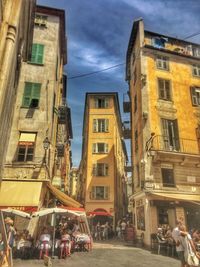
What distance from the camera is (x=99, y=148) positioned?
104ft

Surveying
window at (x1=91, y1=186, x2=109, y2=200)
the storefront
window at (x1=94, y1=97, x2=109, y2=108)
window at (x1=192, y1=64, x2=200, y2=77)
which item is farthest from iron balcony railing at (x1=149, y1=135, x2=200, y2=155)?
window at (x1=94, y1=97, x2=109, y2=108)

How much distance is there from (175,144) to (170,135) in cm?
79

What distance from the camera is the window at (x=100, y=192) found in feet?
95.0

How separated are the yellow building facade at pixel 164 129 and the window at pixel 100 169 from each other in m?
9.27

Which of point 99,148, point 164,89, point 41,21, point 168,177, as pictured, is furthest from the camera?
point 99,148

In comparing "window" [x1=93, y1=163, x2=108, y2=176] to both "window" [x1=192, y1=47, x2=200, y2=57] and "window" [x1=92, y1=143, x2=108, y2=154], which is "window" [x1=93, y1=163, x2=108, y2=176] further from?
"window" [x1=192, y1=47, x2=200, y2=57]

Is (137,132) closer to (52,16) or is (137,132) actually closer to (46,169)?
(46,169)

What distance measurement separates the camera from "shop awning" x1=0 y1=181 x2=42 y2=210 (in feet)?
38.4

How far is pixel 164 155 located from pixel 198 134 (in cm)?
382

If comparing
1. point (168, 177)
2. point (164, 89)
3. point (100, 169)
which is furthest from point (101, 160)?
point (168, 177)

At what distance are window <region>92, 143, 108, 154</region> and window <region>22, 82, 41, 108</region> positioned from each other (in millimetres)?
15884

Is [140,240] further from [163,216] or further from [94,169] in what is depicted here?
[94,169]

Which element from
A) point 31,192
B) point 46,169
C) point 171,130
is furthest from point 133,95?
point 31,192

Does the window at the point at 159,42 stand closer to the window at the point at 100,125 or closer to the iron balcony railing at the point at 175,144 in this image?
the iron balcony railing at the point at 175,144
